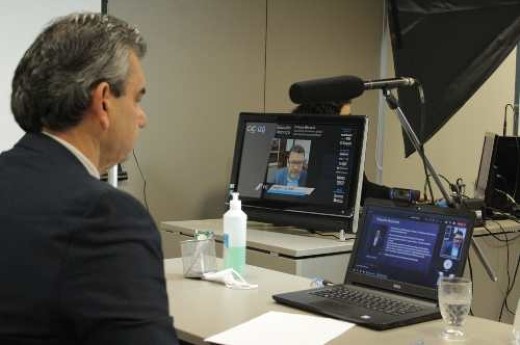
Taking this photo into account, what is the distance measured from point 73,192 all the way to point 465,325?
990 millimetres

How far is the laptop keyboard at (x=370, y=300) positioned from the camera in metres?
1.62

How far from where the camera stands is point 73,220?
95 cm

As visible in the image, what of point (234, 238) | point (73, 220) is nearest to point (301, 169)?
point (234, 238)

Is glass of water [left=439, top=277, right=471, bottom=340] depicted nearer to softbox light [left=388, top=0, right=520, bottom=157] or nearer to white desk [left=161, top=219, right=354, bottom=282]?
white desk [left=161, top=219, right=354, bottom=282]

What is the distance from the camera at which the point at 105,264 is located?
94 cm

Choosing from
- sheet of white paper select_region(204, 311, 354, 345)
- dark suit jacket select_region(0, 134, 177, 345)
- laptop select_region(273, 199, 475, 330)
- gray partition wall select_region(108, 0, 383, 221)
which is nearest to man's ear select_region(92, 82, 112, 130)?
dark suit jacket select_region(0, 134, 177, 345)

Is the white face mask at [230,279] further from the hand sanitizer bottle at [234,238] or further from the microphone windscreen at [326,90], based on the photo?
the microphone windscreen at [326,90]

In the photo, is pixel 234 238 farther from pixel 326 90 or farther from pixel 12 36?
pixel 12 36

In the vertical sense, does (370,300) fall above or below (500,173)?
below

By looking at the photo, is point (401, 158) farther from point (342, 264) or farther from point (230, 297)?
point (230, 297)

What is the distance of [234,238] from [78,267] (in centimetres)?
106

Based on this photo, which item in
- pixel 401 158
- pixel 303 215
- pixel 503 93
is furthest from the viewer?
pixel 401 158

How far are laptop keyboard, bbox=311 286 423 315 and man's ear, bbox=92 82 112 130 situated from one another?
828 mm

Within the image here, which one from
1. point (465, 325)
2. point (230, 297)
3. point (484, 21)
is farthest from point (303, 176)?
point (484, 21)
